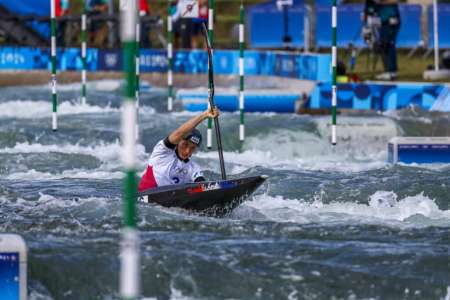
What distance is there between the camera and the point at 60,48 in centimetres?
2555

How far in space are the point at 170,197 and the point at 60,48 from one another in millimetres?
14409

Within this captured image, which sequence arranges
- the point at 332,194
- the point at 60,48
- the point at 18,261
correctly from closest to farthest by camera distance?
the point at 18,261, the point at 332,194, the point at 60,48

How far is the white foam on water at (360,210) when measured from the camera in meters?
11.9

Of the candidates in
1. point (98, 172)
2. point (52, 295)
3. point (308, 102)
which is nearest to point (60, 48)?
point (308, 102)

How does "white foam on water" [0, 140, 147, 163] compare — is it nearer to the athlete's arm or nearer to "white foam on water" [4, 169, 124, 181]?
"white foam on water" [4, 169, 124, 181]

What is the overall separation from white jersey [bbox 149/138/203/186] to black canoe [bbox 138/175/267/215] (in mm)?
218

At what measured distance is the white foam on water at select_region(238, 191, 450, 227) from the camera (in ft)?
39.1

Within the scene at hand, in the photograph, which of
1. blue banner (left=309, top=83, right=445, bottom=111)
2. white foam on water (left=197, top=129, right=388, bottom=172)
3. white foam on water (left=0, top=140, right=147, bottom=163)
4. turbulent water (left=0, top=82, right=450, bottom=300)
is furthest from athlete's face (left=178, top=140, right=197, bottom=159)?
blue banner (left=309, top=83, right=445, bottom=111)

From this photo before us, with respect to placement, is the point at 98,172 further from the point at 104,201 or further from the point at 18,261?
the point at 18,261

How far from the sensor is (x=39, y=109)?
73.2 feet

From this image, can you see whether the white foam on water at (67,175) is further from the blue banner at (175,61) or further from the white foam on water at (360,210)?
the blue banner at (175,61)

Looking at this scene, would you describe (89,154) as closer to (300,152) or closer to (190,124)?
(300,152)

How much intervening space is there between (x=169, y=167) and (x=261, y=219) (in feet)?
2.96

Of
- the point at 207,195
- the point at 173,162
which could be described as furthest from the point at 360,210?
the point at 173,162
